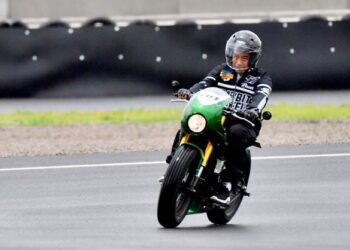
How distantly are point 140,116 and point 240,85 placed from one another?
8.74 metres

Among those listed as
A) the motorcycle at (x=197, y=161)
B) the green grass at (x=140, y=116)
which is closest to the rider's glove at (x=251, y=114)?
the motorcycle at (x=197, y=161)

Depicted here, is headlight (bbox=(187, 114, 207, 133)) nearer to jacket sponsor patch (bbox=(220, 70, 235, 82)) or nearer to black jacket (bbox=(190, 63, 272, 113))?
black jacket (bbox=(190, 63, 272, 113))

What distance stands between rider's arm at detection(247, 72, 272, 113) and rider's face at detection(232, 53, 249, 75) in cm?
16

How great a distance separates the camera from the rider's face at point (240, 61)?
10484mm

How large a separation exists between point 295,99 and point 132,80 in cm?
233

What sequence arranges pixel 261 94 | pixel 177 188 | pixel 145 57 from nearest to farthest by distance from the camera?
pixel 177 188, pixel 261 94, pixel 145 57

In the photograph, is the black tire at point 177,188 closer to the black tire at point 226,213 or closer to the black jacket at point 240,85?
the black tire at point 226,213

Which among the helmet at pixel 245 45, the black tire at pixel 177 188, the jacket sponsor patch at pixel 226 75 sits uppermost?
the helmet at pixel 245 45

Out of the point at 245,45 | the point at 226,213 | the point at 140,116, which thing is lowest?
the point at 140,116

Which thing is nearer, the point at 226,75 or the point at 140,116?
the point at 226,75

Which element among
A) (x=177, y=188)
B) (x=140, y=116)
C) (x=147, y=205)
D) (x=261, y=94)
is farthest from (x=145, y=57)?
(x=177, y=188)

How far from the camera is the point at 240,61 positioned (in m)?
10.5

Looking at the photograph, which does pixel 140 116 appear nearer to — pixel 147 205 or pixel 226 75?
pixel 147 205

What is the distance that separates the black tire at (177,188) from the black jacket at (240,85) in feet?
2.41
